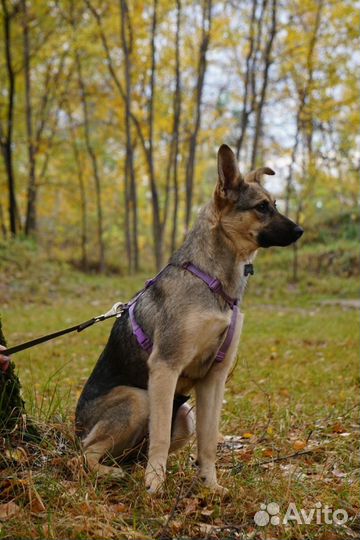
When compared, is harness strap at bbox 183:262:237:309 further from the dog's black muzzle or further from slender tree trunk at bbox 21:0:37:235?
slender tree trunk at bbox 21:0:37:235

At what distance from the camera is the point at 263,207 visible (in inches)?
140

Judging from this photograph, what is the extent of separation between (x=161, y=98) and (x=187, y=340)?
775 inches

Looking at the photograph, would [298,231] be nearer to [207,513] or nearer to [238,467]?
[238,467]

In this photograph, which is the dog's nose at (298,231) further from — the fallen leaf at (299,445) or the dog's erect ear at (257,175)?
the fallen leaf at (299,445)

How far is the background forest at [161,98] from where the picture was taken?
17516 mm

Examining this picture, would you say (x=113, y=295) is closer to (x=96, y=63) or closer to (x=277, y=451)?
(x=96, y=63)

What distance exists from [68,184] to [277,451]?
21797mm

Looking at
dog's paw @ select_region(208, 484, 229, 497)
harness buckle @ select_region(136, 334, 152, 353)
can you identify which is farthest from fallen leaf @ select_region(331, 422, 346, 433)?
harness buckle @ select_region(136, 334, 152, 353)

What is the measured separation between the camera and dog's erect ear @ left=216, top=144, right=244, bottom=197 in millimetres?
3406

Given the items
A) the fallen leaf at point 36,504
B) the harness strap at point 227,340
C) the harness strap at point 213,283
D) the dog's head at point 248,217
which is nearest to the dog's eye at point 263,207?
the dog's head at point 248,217

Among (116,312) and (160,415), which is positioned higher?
(116,312)

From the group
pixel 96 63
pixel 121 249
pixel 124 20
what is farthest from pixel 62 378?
pixel 121 249

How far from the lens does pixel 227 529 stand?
2.86 metres

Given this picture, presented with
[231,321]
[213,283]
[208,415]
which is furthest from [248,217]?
[208,415]
